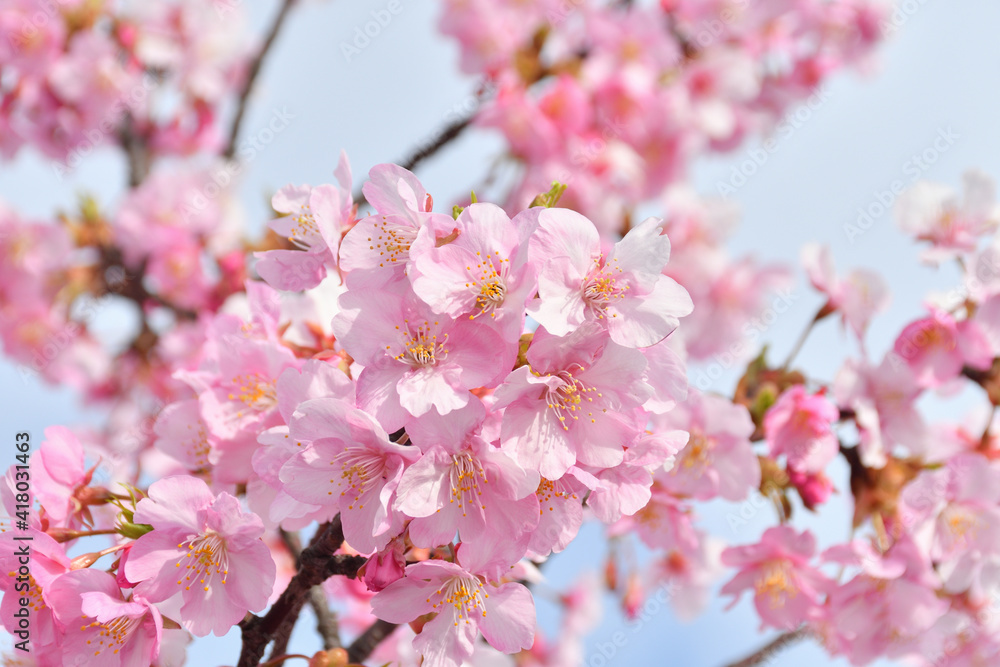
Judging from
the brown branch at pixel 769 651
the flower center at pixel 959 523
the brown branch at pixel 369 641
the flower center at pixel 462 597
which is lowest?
the brown branch at pixel 769 651

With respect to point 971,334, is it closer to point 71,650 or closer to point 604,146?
point 71,650

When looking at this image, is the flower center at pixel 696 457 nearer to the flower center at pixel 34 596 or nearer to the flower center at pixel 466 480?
the flower center at pixel 466 480

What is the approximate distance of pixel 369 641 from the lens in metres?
2.22

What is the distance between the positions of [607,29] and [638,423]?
4.16m

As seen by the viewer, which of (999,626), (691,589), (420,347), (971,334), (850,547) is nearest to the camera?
(420,347)

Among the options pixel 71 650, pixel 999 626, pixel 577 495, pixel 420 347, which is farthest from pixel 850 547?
pixel 71 650

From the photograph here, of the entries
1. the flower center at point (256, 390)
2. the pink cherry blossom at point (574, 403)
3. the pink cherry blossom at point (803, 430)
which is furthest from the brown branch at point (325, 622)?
the pink cherry blossom at point (803, 430)

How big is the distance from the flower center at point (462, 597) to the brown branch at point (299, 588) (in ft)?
0.57

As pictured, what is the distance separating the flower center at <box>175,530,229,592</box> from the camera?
1313mm

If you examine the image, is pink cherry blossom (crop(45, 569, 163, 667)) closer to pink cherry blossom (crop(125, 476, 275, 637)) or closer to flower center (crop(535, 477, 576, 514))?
pink cherry blossom (crop(125, 476, 275, 637))

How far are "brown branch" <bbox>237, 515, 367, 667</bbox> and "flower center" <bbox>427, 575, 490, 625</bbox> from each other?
17cm

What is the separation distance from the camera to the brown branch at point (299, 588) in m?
1.35

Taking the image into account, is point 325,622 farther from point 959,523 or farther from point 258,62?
point 258,62

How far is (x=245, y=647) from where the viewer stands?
1.45 metres
